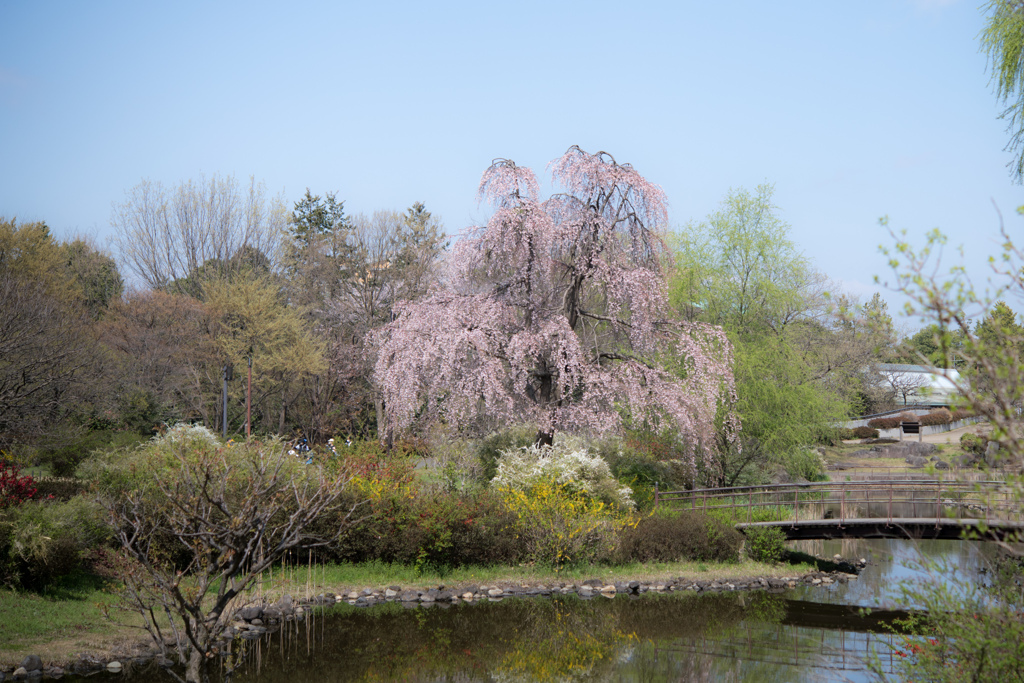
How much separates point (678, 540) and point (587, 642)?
18.7ft

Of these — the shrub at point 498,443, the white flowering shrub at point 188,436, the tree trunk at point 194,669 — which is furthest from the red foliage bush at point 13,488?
the shrub at point 498,443

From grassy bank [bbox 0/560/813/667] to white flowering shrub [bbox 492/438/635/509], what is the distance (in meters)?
1.63

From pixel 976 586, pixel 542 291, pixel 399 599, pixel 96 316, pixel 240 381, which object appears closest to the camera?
pixel 976 586

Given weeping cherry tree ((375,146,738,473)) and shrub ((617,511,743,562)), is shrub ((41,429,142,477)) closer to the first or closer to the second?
weeping cherry tree ((375,146,738,473))

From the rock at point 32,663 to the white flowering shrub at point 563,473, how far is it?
31.6 feet

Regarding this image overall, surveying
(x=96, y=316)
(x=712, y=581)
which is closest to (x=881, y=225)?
(x=712, y=581)

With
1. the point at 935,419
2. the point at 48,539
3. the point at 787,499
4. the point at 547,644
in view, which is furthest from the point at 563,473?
the point at 935,419

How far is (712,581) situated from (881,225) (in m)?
12.6

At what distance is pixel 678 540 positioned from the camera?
56.5 ft

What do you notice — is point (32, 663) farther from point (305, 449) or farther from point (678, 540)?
point (305, 449)

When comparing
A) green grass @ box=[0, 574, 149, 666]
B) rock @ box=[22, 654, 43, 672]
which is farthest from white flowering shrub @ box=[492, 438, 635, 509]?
rock @ box=[22, 654, 43, 672]

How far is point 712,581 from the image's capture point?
15.9 metres

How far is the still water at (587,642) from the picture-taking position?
1057cm

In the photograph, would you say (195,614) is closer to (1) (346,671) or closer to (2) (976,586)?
(1) (346,671)
